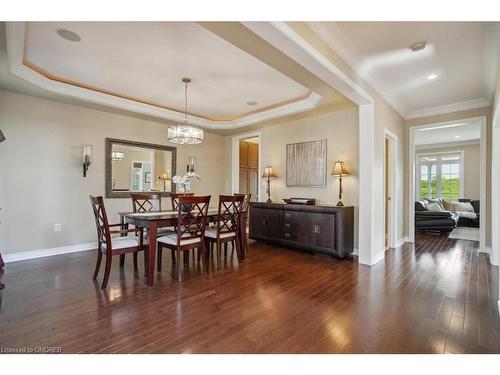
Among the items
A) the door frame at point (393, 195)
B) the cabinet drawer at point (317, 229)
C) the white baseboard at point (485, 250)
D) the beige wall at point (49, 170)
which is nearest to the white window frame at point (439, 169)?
the white baseboard at point (485, 250)

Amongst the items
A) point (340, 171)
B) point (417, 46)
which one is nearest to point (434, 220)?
point (340, 171)

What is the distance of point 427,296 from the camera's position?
2.49m

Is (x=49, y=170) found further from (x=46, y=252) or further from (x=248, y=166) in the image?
(x=248, y=166)

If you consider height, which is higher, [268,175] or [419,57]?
[419,57]

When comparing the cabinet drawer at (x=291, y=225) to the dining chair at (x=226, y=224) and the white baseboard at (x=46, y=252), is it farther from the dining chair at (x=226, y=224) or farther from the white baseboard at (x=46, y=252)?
the white baseboard at (x=46, y=252)

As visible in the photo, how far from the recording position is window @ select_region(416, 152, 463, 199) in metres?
8.62

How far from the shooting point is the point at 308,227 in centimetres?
409

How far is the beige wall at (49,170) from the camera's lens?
11.9ft

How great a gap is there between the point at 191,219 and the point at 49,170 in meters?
2.65

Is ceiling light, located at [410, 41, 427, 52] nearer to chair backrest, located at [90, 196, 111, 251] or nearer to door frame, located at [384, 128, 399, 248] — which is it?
door frame, located at [384, 128, 399, 248]

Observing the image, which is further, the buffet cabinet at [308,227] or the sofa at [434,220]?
the sofa at [434,220]
